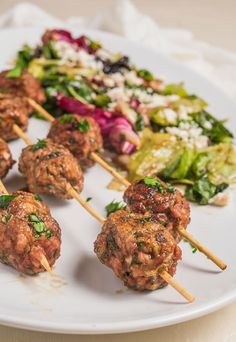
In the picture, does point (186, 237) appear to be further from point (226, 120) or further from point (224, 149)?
point (226, 120)

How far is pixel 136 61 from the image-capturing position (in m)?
8.54

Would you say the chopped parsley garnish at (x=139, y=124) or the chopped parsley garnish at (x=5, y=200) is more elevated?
the chopped parsley garnish at (x=139, y=124)

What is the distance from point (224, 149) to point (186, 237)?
179 centimetres

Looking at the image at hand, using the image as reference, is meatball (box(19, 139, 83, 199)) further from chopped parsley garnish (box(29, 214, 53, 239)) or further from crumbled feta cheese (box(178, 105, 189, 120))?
crumbled feta cheese (box(178, 105, 189, 120))

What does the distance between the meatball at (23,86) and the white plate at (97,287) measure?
1240 millimetres

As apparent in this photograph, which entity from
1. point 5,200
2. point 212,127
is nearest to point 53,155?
point 5,200

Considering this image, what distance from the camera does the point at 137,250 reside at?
4.67m

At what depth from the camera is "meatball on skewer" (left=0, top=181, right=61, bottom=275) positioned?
484 cm

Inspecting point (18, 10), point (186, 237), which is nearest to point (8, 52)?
point (18, 10)

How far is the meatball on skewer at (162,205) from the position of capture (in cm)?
531

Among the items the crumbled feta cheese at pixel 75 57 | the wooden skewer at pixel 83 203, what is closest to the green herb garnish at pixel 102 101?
the crumbled feta cheese at pixel 75 57

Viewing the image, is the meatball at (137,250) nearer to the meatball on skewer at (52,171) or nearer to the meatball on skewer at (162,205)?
the meatball on skewer at (162,205)

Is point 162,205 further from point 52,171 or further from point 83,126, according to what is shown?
point 83,126

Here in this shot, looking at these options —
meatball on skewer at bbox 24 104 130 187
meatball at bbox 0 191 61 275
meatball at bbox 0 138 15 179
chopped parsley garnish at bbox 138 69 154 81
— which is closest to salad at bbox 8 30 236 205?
chopped parsley garnish at bbox 138 69 154 81
